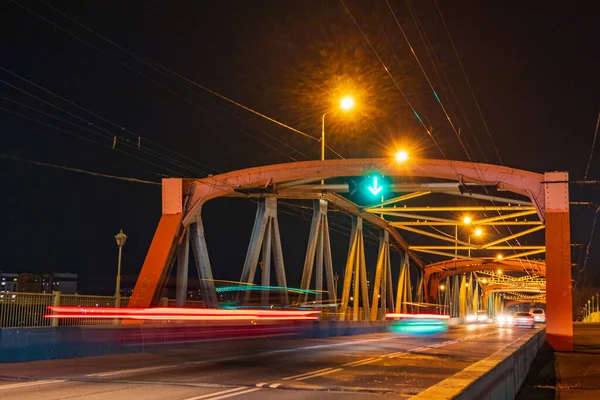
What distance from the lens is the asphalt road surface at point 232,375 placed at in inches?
427

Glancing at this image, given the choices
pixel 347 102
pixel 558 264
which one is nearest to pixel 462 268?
pixel 558 264

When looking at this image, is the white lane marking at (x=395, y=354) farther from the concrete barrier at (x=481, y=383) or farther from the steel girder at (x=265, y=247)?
the steel girder at (x=265, y=247)

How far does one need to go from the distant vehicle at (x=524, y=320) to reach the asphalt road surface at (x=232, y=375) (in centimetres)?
3657

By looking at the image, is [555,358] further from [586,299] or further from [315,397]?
[586,299]

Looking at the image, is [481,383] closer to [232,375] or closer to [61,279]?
[232,375]

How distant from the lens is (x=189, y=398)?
10.2 meters

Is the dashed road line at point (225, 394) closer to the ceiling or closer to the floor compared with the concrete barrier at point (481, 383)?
closer to the floor

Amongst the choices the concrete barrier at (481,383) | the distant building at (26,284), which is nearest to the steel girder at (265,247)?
the concrete barrier at (481,383)

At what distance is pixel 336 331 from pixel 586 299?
145 m

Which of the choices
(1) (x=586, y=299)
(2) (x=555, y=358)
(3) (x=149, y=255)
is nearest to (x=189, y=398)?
(2) (x=555, y=358)

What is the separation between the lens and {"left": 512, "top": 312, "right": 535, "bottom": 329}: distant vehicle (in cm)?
5469

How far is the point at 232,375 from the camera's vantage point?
1372 cm

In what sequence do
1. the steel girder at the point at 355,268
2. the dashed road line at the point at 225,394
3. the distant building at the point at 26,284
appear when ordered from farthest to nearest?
the distant building at the point at 26,284 < the steel girder at the point at 355,268 < the dashed road line at the point at 225,394

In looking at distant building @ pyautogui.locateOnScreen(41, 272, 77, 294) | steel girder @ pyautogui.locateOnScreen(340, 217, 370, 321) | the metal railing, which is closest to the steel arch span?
steel girder @ pyautogui.locateOnScreen(340, 217, 370, 321)
